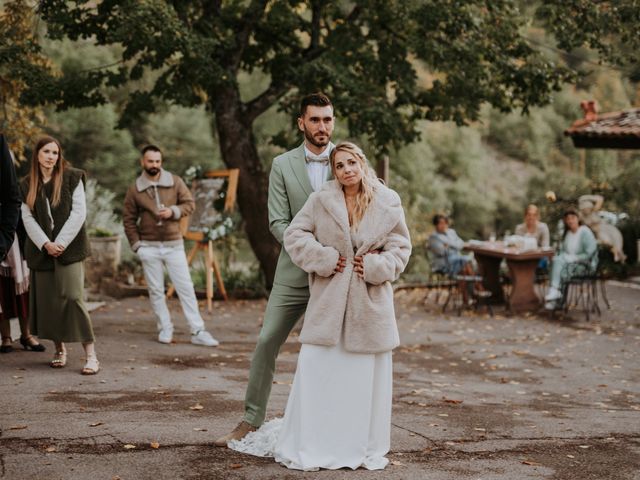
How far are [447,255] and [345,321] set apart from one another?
11.0 m

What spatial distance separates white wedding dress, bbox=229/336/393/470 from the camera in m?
5.15

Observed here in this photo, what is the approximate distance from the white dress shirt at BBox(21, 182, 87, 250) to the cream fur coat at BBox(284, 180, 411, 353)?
337cm

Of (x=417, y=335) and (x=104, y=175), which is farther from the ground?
(x=104, y=175)

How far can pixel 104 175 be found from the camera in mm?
27859

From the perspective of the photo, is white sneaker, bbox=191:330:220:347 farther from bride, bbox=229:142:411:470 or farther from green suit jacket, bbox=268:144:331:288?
bride, bbox=229:142:411:470

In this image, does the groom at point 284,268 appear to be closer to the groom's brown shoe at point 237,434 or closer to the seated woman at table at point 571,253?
the groom's brown shoe at point 237,434

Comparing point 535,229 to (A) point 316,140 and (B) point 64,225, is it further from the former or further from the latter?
(A) point 316,140

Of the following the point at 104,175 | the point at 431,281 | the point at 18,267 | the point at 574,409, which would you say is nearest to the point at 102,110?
the point at 104,175

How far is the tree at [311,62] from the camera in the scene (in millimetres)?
13219

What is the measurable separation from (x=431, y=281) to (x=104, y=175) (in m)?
13.0

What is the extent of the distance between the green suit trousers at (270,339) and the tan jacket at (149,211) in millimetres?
4879

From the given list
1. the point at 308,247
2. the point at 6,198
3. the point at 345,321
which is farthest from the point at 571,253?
the point at 6,198

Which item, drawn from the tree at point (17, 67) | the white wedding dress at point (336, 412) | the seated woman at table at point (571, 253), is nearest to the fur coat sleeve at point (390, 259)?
the white wedding dress at point (336, 412)

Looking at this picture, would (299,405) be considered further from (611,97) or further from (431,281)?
(611,97)
